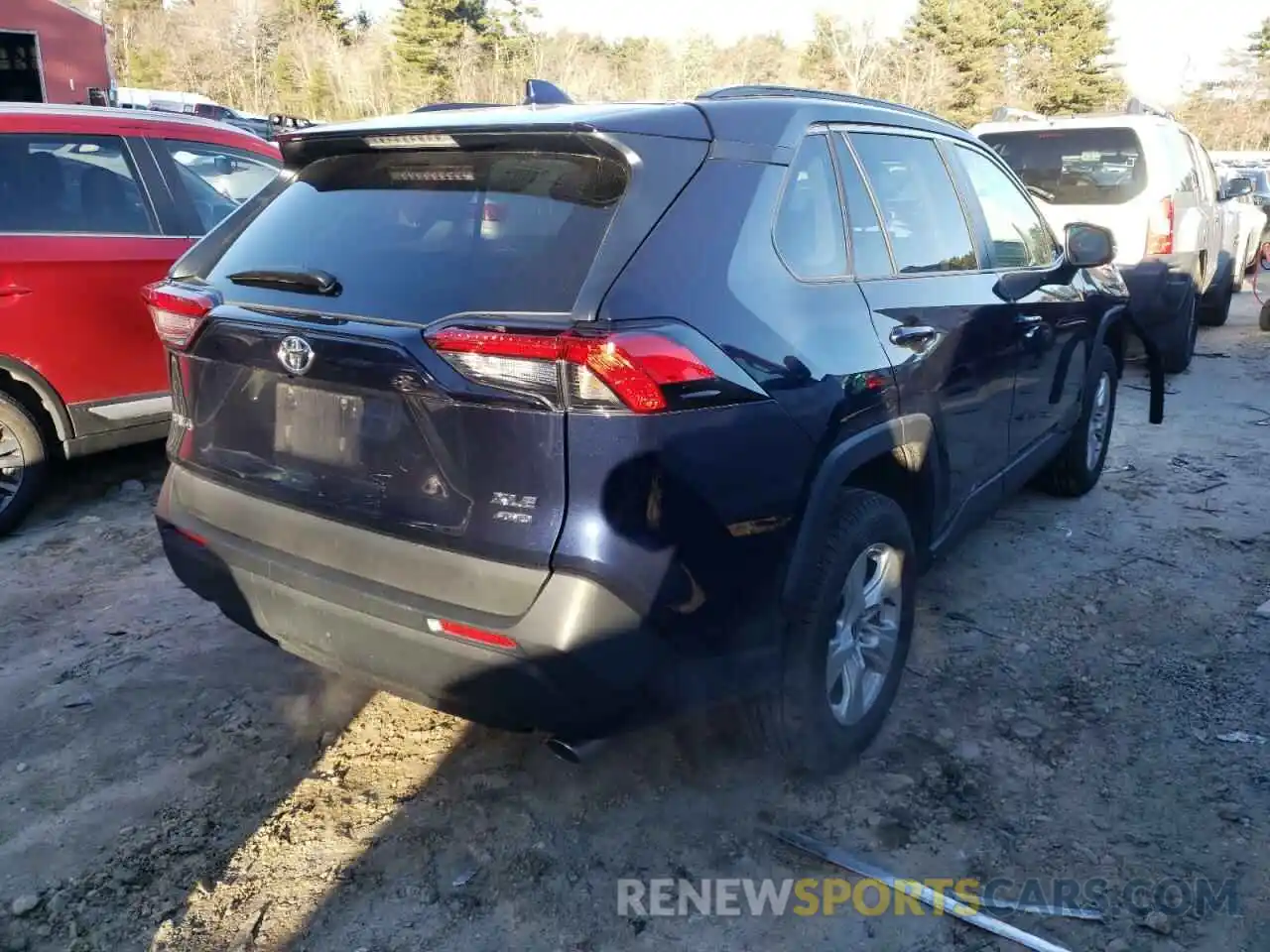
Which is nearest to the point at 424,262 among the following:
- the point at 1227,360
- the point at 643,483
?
the point at 643,483

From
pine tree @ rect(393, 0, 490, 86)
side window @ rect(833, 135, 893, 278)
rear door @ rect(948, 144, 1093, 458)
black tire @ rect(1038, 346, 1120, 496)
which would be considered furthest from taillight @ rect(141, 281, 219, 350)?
pine tree @ rect(393, 0, 490, 86)

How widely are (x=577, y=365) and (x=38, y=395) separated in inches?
144

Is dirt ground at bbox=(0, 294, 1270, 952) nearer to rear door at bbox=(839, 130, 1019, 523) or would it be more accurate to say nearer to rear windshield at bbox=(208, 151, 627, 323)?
rear door at bbox=(839, 130, 1019, 523)

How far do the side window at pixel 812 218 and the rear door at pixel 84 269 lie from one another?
3399mm

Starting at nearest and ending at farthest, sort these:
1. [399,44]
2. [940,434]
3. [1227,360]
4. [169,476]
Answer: [169,476] < [940,434] < [1227,360] < [399,44]

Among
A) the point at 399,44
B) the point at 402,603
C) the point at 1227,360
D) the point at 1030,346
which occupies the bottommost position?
the point at 1227,360

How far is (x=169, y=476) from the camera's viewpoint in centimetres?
286

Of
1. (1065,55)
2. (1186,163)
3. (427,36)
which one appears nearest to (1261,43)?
(1065,55)

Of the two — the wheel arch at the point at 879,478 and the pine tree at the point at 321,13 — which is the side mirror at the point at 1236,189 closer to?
the wheel arch at the point at 879,478

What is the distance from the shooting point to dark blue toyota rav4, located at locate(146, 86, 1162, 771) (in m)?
2.09

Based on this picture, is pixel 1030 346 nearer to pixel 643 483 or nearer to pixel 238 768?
pixel 643 483

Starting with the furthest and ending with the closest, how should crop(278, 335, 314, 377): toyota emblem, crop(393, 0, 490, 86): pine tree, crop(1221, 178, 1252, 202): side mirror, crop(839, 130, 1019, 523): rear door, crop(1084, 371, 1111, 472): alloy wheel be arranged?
1. crop(393, 0, 490, 86): pine tree
2. crop(1221, 178, 1252, 202): side mirror
3. crop(1084, 371, 1111, 472): alloy wheel
4. crop(839, 130, 1019, 523): rear door
5. crop(278, 335, 314, 377): toyota emblem

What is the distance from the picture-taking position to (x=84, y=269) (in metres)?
4.55

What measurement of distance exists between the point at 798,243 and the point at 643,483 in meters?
0.87
